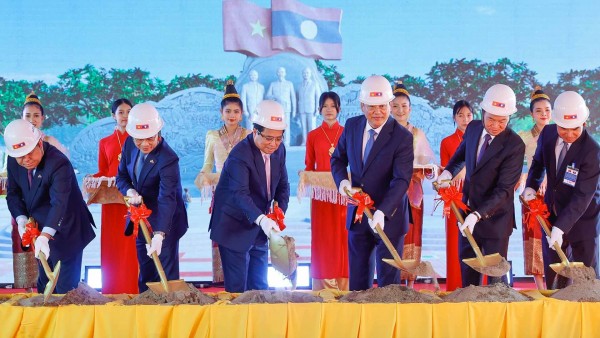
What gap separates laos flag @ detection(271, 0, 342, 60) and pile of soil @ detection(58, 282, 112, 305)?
336cm

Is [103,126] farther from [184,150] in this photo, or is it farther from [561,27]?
[561,27]

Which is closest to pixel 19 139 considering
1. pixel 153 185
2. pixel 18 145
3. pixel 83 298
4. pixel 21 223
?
pixel 18 145

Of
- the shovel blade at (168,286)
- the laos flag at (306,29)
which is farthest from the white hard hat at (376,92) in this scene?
the laos flag at (306,29)

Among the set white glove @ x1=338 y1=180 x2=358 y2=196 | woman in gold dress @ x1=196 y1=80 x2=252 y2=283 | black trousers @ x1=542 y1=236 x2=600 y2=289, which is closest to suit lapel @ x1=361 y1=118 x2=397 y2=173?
white glove @ x1=338 y1=180 x2=358 y2=196

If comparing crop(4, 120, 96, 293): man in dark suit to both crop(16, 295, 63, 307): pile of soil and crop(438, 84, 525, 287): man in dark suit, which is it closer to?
crop(16, 295, 63, 307): pile of soil

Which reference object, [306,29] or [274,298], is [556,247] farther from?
[306,29]

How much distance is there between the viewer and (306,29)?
250 inches

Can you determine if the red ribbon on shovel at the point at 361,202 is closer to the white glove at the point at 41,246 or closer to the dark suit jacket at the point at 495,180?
the dark suit jacket at the point at 495,180

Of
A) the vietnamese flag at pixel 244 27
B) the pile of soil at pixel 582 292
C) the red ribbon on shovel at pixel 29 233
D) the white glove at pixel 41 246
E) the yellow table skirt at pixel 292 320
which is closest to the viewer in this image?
the yellow table skirt at pixel 292 320

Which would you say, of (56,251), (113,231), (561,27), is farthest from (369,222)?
(561,27)

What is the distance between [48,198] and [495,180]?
93.5 inches

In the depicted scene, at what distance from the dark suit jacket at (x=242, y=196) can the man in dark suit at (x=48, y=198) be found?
786 mm

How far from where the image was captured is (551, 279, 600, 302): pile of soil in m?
3.21

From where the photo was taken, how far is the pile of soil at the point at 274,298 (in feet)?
10.6
